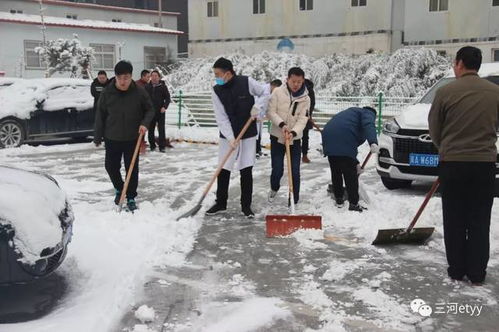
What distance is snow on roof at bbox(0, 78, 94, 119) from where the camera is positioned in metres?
12.1

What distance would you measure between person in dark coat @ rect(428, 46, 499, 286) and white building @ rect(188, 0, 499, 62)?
771 inches

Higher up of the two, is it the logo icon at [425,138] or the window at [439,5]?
the window at [439,5]

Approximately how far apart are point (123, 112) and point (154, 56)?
25.7m

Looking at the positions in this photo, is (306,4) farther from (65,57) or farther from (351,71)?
(65,57)

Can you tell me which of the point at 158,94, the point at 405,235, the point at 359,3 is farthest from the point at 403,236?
the point at 359,3

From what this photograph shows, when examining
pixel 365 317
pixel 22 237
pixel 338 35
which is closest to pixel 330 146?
pixel 365 317

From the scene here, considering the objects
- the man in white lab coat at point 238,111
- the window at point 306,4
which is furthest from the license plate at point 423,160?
the window at point 306,4

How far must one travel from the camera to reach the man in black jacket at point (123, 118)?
20.4 feet

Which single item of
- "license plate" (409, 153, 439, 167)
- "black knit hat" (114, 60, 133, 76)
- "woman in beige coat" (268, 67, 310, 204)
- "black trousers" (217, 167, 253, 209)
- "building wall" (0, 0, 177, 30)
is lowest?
"black trousers" (217, 167, 253, 209)

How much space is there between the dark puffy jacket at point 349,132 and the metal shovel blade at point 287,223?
1.13 m

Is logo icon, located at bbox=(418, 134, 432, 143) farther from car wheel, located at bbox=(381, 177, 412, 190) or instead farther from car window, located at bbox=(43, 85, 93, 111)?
car window, located at bbox=(43, 85, 93, 111)

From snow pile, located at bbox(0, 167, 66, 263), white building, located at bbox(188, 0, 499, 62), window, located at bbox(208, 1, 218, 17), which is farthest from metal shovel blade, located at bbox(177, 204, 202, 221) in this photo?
window, located at bbox(208, 1, 218, 17)

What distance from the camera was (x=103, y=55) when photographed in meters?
29.2

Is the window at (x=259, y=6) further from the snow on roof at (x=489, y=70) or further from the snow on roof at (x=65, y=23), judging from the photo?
the snow on roof at (x=489, y=70)
